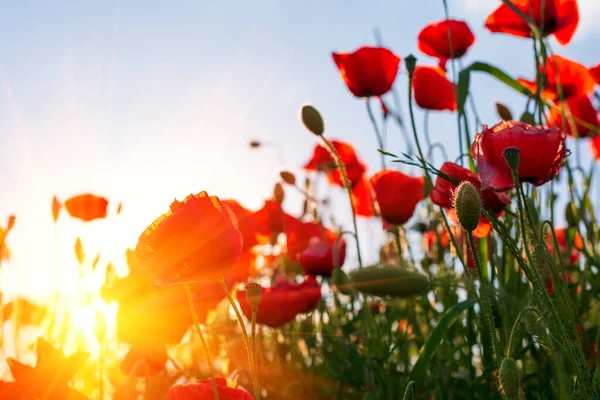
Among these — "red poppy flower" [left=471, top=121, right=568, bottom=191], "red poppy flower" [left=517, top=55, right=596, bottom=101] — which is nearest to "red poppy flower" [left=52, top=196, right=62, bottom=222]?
"red poppy flower" [left=471, top=121, right=568, bottom=191]

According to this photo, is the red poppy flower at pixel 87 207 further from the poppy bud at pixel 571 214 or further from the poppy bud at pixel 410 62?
the poppy bud at pixel 571 214

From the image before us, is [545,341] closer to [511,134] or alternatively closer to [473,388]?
[511,134]

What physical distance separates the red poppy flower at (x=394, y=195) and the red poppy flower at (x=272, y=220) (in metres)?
0.54

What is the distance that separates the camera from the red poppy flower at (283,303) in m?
1.87

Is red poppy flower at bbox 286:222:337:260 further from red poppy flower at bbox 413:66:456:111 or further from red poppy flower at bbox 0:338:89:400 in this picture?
red poppy flower at bbox 0:338:89:400

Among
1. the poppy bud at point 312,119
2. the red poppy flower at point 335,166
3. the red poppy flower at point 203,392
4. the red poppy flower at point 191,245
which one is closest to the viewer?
the red poppy flower at point 191,245

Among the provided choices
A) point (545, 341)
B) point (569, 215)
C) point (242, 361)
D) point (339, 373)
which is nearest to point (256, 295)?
point (545, 341)

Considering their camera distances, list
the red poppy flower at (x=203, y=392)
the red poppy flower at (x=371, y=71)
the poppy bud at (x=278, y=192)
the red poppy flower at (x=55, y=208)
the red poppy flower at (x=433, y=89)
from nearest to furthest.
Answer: the red poppy flower at (x=203, y=392), the red poppy flower at (x=55, y=208), the red poppy flower at (x=371, y=71), the red poppy flower at (x=433, y=89), the poppy bud at (x=278, y=192)

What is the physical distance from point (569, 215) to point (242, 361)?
4.09ft

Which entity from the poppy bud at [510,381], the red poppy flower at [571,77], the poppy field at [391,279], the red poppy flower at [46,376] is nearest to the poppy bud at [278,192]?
the poppy field at [391,279]

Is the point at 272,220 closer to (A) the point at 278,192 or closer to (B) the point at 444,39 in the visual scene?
(A) the point at 278,192

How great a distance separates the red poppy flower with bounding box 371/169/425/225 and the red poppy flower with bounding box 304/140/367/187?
284 millimetres

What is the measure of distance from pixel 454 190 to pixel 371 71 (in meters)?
0.85

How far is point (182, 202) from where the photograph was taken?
1136mm
